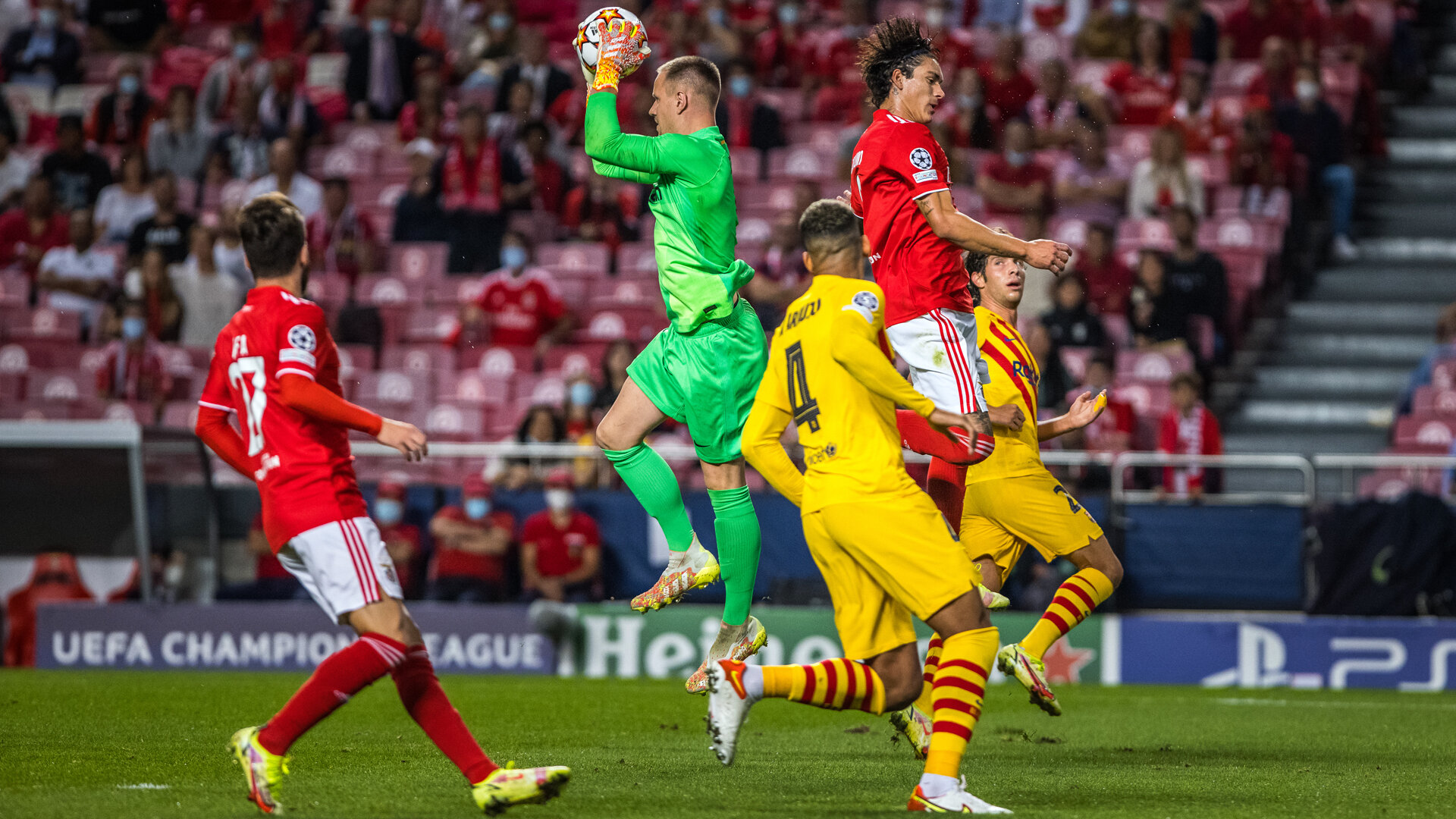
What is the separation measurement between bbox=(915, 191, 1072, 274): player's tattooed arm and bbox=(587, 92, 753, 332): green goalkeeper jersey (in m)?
0.92

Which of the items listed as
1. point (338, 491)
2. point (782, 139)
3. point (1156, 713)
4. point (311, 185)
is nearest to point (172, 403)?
point (311, 185)

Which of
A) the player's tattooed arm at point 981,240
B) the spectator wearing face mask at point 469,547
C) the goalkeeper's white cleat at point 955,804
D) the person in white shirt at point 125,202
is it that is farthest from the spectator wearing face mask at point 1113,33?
the goalkeeper's white cleat at point 955,804

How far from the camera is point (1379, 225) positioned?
1759 centimetres

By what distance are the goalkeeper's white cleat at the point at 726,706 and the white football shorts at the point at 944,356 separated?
4.93 feet

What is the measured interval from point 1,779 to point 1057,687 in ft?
25.9

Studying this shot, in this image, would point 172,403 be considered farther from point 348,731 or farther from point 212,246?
point 348,731

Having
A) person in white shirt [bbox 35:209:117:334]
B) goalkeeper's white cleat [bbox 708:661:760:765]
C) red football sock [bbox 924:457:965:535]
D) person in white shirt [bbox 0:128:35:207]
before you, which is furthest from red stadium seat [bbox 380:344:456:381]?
goalkeeper's white cleat [bbox 708:661:760:765]

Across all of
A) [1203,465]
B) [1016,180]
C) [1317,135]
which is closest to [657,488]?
[1203,465]

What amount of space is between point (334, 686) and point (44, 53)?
56.8 ft

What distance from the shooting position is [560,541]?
13.3 meters

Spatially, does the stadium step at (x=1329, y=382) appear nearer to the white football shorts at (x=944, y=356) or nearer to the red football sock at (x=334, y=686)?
the white football shorts at (x=944, y=356)

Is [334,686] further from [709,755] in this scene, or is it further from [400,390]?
[400,390]

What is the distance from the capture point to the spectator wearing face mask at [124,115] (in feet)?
63.4

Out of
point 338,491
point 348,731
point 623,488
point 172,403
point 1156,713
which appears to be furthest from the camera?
point 172,403
